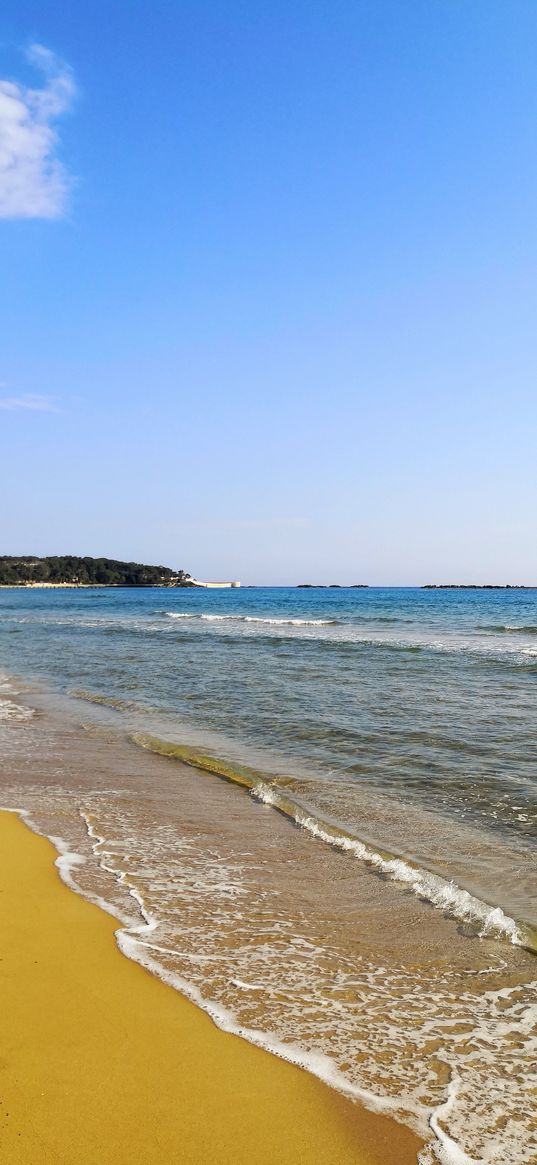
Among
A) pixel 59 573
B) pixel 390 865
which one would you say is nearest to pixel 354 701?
pixel 390 865

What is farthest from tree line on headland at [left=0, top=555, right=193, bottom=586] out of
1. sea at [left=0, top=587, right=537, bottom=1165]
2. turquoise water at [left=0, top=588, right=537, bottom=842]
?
sea at [left=0, top=587, right=537, bottom=1165]

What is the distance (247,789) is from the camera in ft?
27.7

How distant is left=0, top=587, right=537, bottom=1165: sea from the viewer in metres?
3.34

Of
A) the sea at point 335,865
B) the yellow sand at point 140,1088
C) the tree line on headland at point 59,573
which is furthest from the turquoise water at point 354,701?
the tree line on headland at point 59,573

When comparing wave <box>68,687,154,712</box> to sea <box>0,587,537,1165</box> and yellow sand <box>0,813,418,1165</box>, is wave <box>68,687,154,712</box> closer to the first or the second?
sea <box>0,587,537,1165</box>

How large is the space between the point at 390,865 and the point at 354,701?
27.3 ft

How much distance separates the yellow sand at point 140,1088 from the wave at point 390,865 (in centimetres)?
214

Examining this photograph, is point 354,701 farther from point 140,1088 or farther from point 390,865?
point 140,1088

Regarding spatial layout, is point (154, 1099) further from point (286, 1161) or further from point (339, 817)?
point (339, 817)

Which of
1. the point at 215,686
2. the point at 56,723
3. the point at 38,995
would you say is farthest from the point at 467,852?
the point at 215,686

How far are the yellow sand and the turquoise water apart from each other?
4366 millimetres

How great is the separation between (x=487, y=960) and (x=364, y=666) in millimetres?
16254

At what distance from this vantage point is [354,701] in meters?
14.3

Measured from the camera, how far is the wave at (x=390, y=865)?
188 inches
